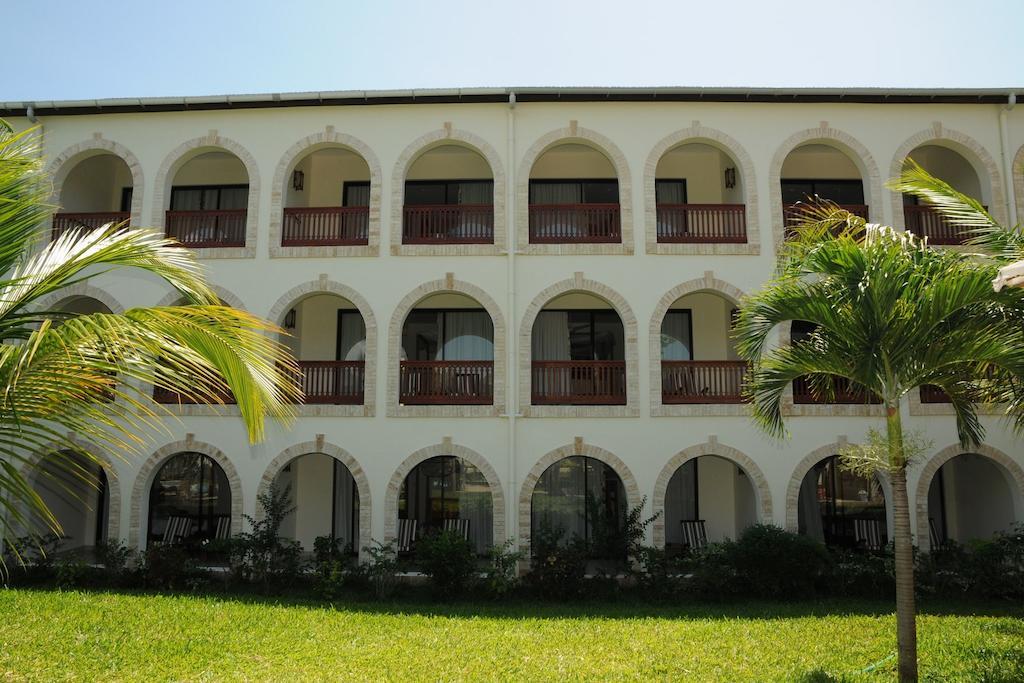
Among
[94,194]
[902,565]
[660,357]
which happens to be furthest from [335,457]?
[902,565]

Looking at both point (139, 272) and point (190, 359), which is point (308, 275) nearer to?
point (139, 272)

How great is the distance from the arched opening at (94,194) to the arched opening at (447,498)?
814 centimetres

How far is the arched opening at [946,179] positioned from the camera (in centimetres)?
1366

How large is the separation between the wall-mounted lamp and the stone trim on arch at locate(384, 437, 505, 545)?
7873 millimetres

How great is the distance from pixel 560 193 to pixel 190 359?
12.5 metres

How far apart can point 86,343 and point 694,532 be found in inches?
520

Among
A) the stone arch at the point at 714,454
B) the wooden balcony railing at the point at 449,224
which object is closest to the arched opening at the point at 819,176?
the stone arch at the point at 714,454

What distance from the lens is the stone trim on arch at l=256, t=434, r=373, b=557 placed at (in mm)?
12750

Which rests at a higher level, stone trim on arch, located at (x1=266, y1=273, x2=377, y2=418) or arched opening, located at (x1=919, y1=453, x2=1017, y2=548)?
stone trim on arch, located at (x1=266, y1=273, x2=377, y2=418)

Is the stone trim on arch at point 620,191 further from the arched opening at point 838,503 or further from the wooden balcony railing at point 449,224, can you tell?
the arched opening at point 838,503

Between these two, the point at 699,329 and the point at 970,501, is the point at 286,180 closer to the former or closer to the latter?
the point at 699,329

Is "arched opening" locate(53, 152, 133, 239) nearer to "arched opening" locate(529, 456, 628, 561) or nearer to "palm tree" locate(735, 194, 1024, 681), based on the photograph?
"arched opening" locate(529, 456, 628, 561)

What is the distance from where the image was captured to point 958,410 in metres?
8.43

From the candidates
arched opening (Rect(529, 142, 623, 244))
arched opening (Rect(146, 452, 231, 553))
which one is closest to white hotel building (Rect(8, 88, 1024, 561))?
arched opening (Rect(529, 142, 623, 244))
